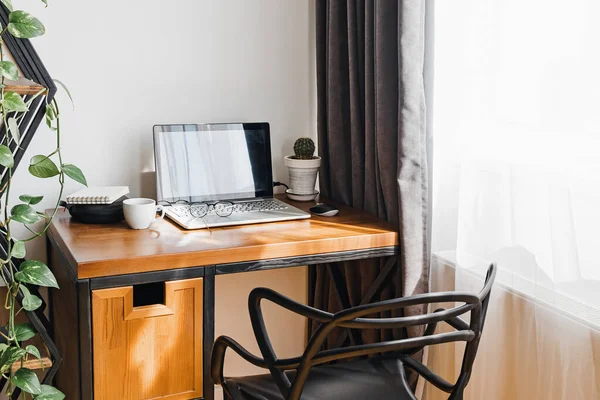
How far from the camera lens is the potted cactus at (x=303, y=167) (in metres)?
2.25

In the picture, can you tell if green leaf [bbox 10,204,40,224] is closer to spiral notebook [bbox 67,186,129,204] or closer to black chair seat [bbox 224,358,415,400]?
spiral notebook [bbox 67,186,129,204]

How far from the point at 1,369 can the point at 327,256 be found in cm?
82

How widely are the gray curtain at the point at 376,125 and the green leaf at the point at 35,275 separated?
0.91 meters

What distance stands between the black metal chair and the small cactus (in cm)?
74

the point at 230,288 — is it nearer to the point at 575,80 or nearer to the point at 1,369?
the point at 1,369

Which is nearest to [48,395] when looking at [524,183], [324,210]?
[324,210]

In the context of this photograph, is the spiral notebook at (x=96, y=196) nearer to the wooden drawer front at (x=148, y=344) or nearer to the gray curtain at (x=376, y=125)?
the wooden drawer front at (x=148, y=344)

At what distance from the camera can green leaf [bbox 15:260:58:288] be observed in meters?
1.53

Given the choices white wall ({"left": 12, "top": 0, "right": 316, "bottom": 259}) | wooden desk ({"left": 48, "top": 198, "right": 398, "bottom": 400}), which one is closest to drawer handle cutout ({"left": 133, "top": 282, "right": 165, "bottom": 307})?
wooden desk ({"left": 48, "top": 198, "right": 398, "bottom": 400})

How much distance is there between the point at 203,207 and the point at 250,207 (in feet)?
0.47

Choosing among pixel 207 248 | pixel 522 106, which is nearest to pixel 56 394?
pixel 207 248

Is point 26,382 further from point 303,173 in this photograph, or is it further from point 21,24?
point 303,173

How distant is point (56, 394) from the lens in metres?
1.58

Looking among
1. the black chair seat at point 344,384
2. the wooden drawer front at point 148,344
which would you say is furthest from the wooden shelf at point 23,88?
the black chair seat at point 344,384
